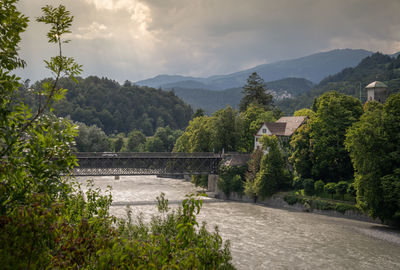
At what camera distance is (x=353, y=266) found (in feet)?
105

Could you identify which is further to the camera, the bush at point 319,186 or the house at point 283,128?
the house at point 283,128

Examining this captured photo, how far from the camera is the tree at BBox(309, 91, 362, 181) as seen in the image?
2234 inches

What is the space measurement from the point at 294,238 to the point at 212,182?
35.0 m

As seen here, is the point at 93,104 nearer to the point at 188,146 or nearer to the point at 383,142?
the point at 188,146

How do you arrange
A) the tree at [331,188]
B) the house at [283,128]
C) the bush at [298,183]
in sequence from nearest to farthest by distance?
the tree at [331,188]
the bush at [298,183]
the house at [283,128]

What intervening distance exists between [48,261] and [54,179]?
1.90m

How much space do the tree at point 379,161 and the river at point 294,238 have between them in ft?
8.91

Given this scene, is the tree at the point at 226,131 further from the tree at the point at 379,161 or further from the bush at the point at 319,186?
the tree at the point at 379,161

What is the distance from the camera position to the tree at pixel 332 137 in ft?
186

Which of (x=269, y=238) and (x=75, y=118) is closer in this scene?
(x=269, y=238)

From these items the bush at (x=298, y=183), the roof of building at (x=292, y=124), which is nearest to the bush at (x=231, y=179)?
the bush at (x=298, y=183)

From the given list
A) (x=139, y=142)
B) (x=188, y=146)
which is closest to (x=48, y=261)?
(x=188, y=146)

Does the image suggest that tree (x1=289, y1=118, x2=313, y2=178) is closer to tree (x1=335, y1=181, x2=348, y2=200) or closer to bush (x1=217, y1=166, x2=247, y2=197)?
tree (x1=335, y1=181, x2=348, y2=200)

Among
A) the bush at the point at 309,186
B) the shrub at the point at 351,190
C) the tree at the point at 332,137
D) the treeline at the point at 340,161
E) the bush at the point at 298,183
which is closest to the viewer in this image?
the treeline at the point at 340,161
